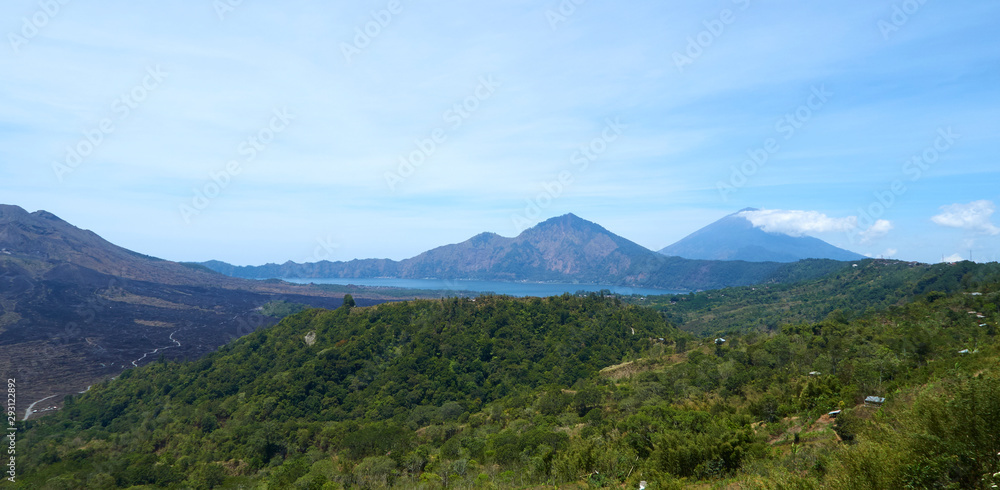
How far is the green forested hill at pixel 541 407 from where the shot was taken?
1274cm

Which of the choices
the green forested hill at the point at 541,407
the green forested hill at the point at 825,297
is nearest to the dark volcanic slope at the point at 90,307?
the green forested hill at the point at 541,407

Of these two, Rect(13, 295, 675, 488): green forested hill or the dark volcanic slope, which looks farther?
the dark volcanic slope

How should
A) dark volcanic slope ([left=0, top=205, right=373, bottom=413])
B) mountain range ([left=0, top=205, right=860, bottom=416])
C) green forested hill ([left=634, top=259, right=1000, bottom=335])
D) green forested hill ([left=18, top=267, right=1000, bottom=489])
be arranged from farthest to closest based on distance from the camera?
mountain range ([left=0, top=205, right=860, bottom=416]) < green forested hill ([left=634, top=259, right=1000, bottom=335]) < dark volcanic slope ([left=0, top=205, right=373, bottom=413]) < green forested hill ([left=18, top=267, right=1000, bottom=489])

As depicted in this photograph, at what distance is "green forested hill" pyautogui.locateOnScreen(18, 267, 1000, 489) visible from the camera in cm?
1274

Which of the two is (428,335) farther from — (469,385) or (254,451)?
(254,451)

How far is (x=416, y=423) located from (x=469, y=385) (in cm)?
1023

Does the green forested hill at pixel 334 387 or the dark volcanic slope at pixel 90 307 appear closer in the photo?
the green forested hill at pixel 334 387

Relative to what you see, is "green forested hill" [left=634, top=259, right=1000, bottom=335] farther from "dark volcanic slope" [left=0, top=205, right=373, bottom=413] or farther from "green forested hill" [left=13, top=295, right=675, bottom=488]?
"dark volcanic slope" [left=0, top=205, right=373, bottom=413]

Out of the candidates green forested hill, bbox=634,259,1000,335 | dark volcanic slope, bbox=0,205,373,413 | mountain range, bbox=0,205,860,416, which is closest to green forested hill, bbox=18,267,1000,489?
dark volcanic slope, bbox=0,205,373,413

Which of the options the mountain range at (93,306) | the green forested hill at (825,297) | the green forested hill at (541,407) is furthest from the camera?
the mountain range at (93,306)

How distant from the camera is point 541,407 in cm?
3516

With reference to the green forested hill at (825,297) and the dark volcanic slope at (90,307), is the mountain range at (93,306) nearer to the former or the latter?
the dark volcanic slope at (90,307)

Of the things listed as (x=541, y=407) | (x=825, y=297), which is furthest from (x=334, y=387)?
(x=825, y=297)

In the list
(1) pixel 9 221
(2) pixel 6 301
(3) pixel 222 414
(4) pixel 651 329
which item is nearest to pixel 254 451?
(3) pixel 222 414
